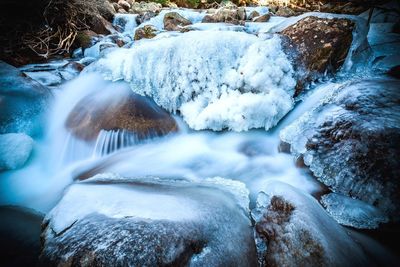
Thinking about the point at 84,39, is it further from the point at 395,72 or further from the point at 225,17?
the point at 395,72

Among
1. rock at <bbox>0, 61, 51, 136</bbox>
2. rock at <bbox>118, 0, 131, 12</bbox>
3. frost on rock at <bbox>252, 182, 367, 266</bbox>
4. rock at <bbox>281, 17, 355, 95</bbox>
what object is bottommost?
frost on rock at <bbox>252, 182, 367, 266</bbox>

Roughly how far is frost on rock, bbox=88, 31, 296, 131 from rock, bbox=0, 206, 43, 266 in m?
2.46

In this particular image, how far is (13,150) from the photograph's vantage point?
3.25m

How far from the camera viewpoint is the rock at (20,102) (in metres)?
3.39

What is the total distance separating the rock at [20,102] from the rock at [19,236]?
4.07 ft

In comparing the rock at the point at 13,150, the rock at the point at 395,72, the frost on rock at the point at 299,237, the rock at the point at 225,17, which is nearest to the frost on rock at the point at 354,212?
the frost on rock at the point at 299,237

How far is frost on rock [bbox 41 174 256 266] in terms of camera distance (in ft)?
4.74

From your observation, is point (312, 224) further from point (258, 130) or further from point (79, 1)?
point (79, 1)

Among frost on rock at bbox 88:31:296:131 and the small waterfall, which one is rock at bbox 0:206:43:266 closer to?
the small waterfall

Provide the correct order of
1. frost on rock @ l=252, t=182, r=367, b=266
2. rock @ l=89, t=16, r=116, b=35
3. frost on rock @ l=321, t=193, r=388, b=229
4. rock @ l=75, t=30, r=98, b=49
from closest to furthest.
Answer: frost on rock @ l=252, t=182, r=367, b=266, frost on rock @ l=321, t=193, r=388, b=229, rock @ l=75, t=30, r=98, b=49, rock @ l=89, t=16, r=116, b=35

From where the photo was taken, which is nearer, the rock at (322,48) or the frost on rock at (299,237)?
the frost on rock at (299,237)

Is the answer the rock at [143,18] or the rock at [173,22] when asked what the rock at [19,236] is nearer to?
the rock at [173,22]

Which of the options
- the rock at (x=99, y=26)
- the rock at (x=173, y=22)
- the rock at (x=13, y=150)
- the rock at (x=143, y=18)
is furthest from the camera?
the rock at (x=143, y=18)

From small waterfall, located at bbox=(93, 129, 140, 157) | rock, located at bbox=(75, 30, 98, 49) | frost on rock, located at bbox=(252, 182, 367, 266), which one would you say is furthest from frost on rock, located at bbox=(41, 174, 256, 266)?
rock, located at bbox=(75, 30, 98, 49)
